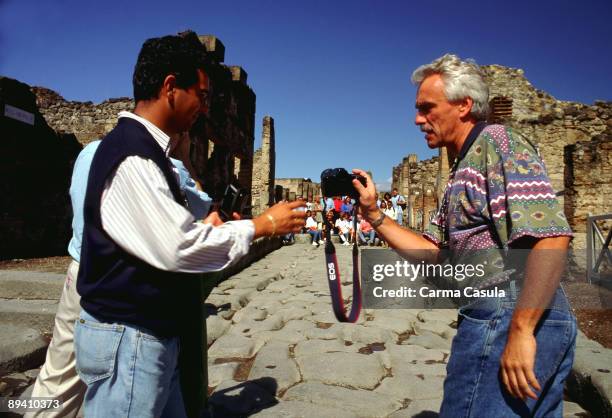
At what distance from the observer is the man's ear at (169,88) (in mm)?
1576

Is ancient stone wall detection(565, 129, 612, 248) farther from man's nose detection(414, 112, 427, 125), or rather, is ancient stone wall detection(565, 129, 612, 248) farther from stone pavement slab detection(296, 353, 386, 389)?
man's nose detection(414, 112, 427, 125)

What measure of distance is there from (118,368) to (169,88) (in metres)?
0.97

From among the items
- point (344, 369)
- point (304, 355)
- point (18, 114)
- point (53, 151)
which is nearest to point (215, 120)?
point (53, 151)

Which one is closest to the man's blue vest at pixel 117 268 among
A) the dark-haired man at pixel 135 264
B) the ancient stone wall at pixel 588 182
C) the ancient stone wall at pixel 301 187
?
the dark-haired man at pixel 135 264

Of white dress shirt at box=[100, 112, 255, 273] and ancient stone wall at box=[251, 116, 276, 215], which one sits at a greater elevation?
ancient stone wall at box=[251, 116, 276, 215]

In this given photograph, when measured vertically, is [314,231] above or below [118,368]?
above

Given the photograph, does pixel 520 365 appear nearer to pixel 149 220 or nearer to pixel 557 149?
pixel 149 220

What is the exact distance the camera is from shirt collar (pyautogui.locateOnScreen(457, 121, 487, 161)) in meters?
1.60

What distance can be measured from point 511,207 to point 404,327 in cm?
349

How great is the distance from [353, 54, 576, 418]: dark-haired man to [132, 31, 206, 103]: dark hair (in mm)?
1036

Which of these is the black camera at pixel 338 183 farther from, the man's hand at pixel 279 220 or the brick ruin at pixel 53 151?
the brick ruin at pixel 53 151

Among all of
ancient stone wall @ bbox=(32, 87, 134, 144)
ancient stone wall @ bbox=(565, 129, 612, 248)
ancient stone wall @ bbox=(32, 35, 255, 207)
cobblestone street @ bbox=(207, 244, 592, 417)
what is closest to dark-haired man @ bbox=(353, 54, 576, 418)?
cobblestone street @ bbox=(207, 244, 592, 417)

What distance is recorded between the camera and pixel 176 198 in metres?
1.45

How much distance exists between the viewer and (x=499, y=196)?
4.78 ft
